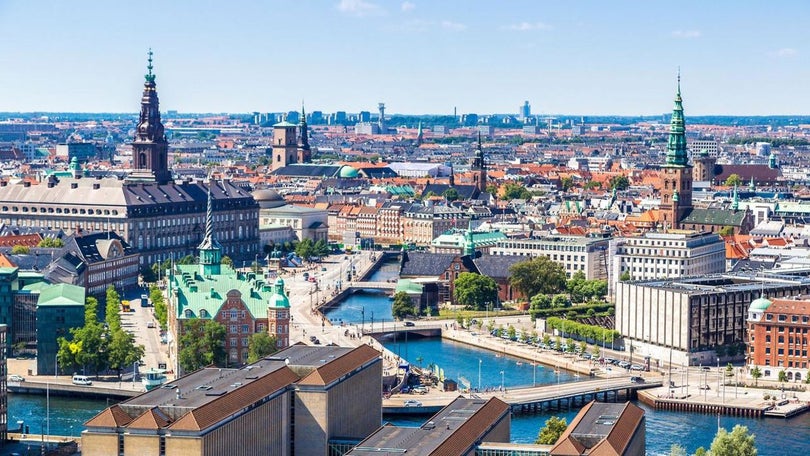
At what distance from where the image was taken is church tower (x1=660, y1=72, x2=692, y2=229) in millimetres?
104750

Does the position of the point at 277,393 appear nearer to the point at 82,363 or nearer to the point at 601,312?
the point at 82,363

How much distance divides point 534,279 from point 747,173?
83.7 metres

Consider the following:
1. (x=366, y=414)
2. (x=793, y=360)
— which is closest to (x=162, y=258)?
(x=793, y=360)

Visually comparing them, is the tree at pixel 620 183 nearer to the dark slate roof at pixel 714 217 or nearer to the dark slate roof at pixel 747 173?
the dark slate roof at pixel 747 173

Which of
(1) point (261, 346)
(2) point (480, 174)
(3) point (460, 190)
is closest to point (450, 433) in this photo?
(1) point (261, 346)

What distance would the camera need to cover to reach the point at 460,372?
64.2 m

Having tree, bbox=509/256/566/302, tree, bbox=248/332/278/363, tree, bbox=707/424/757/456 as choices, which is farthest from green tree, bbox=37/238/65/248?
tree, bbox=707/424/757/456

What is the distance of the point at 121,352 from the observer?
196 ft

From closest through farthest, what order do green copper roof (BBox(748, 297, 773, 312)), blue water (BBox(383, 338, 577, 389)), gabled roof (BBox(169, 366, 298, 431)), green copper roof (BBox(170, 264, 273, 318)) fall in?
1. gabled roof (BBox(169, 366, 298, 431))
2. green copper roof (BBox(170, 264, 273, 318))
3. blue water (BBox(383, 338, 577, 389))
4. green copper roof (BBox(748, 297, 773, 312))

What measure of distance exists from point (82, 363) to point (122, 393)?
10.2ft

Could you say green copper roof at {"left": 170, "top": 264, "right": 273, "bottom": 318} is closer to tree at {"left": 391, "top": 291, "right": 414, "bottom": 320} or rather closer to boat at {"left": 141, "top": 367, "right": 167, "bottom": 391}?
boat at {"left": 141, "top": 367, "right": 167, "bottom": 391}

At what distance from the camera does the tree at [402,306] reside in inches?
3081

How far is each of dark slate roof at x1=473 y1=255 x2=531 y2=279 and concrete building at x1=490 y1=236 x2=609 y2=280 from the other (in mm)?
4052

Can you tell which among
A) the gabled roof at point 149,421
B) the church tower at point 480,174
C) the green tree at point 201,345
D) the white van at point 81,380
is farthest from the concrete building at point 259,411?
the church tower at point 480,174
